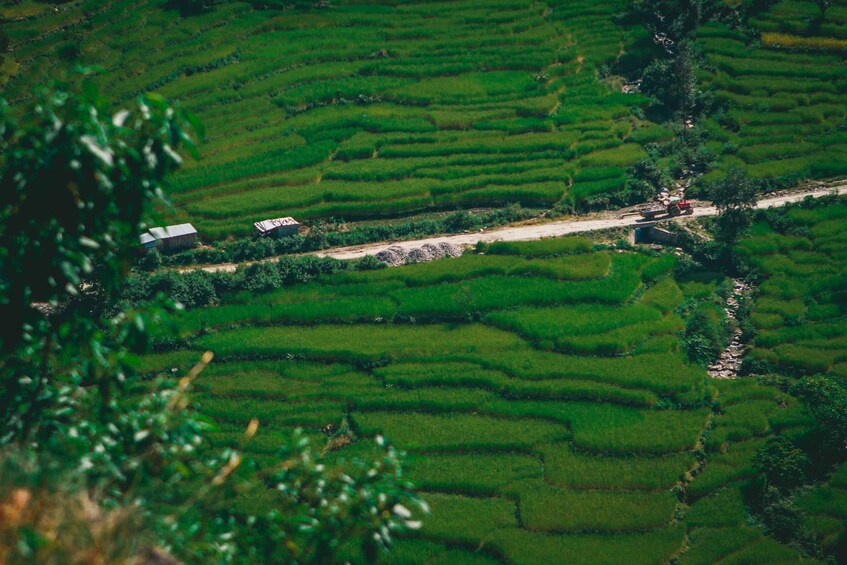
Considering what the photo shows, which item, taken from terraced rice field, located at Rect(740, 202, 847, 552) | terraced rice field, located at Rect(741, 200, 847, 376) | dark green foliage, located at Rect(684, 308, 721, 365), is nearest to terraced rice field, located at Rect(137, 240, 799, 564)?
dark green foliage, located at Rect(684, 308, 721, 365)

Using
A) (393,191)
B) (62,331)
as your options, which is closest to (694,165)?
(393,191)

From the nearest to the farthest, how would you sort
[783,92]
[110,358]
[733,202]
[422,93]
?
[110,358]
[733,202]
[783,92]
[422,93]

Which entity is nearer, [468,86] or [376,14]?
[468,86]

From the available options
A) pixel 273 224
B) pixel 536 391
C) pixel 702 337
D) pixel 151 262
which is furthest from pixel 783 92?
pixel 151 262

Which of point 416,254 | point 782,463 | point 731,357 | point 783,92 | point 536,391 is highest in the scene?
point 783,92

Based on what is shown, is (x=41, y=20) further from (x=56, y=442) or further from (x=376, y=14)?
(x=56, y=442)

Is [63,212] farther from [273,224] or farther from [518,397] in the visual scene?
[273,224]

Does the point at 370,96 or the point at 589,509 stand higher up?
the point at 370,96
